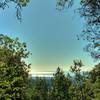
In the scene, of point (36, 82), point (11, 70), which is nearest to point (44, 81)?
point (36, 82)

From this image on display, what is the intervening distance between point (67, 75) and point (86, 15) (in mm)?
93472

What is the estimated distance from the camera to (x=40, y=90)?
130375 mm

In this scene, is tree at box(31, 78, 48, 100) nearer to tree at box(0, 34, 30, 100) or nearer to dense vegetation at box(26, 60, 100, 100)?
dense vegetation at box(26, 60, 100, 100)

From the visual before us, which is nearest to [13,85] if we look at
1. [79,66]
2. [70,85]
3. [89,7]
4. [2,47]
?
[2,47]

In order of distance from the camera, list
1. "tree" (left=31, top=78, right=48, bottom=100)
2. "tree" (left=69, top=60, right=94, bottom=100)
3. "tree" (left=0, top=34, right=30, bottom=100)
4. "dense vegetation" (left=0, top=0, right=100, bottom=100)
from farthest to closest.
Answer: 1. "tree" (left=31, top=78, right=48, bottom=100)
2. "tree" (left=69, top=60, right=94, bottom=100)
3. "tree" (left=0, top=34, right=30, bottom=100)
4. "dense vegetation" (left=0, top=0, right=100, bottom=100)

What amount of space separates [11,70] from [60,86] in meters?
59.5

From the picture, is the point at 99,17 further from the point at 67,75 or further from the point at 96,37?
the point at 67,75

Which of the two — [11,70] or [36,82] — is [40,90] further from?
[11,70]

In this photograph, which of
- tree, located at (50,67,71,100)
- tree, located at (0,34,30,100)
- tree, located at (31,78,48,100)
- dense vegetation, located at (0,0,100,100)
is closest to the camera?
dense vegetation, located at (0,0,100,100)

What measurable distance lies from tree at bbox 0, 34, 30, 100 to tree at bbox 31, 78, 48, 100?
179 feet

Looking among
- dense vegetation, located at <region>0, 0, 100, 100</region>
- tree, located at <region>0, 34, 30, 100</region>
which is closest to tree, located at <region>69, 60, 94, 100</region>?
dense vegetation, located at <region>0, 0, 100, 100</region>

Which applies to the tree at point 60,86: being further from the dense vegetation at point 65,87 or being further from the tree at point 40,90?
the tree at point 40,90

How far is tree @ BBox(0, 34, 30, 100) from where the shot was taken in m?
52.0

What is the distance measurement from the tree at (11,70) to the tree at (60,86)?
41502 millimetres
